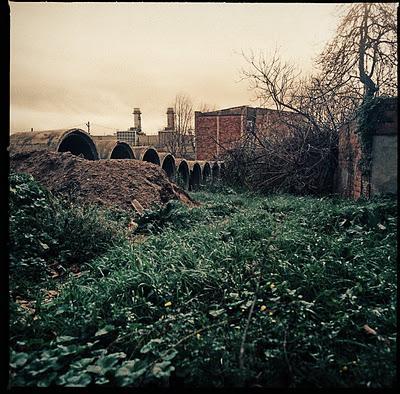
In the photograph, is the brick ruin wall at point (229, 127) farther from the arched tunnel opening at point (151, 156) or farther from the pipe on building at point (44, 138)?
the pipe on building at point (44, 138)

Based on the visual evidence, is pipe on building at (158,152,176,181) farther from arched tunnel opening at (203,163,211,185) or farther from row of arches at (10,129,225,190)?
arched tunnel opening at (203,163,211,185)

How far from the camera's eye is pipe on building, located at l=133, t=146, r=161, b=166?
9.88 m

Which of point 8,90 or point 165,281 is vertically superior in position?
point 8,90

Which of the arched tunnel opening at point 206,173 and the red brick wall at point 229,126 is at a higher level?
the red brick wall at point 229,126

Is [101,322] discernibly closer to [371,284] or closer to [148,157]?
[371,284]

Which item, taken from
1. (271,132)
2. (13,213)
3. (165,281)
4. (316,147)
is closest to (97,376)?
(165,281)

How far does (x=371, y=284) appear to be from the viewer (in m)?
2.62

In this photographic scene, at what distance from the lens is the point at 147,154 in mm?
10797

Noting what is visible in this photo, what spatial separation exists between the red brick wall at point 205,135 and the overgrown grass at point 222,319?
21810mm

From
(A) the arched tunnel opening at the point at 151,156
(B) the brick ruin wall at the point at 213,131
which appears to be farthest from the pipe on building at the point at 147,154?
(B) the brick ruin wall at the point at 213,131

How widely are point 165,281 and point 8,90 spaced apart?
1840 mm

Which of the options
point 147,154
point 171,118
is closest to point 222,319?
point 147,154

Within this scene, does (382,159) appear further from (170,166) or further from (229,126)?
(229,126)

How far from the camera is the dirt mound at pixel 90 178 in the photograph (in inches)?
265
